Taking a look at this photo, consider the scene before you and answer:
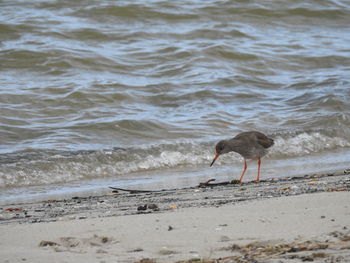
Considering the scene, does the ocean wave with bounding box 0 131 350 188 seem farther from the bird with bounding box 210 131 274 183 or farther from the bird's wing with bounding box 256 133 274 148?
the bird's wing with bounding box 256 133 274 148

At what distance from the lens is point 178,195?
644 cm

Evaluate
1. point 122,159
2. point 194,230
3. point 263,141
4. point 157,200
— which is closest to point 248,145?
point 263,141

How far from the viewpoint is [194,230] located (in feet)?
14.4

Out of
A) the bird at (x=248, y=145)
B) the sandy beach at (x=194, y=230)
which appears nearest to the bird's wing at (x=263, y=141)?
the bird at (x=248, y=145)

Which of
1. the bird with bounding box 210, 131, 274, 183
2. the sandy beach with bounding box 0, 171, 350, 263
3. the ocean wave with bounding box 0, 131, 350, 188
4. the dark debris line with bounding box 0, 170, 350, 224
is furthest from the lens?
the ocean wave with bounding box 0, 131, 350, 188

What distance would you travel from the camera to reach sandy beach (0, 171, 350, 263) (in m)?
3.87

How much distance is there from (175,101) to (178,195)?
20.6 feet

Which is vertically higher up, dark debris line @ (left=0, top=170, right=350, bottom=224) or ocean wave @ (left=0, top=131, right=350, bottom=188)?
dark debris line @ (left=0, top=170, right=350, bottom=224)

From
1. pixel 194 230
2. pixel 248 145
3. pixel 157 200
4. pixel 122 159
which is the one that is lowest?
pixel 122 159

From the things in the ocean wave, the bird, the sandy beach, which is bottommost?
the ocean wave

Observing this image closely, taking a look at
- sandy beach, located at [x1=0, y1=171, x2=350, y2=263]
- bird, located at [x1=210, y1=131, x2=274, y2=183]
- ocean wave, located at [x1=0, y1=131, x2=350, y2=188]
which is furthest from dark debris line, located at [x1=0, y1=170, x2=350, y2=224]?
ocean wave, located at [x1=0, y1=131, x2=350, y2=188]

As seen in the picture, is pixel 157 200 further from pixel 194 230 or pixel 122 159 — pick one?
pixel 122 159

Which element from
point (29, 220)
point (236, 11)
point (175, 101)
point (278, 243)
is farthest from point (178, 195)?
point (236, 11)

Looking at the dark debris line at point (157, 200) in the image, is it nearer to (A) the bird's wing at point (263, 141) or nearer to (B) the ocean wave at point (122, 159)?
(A) the bird's wing at point (263, 141)
